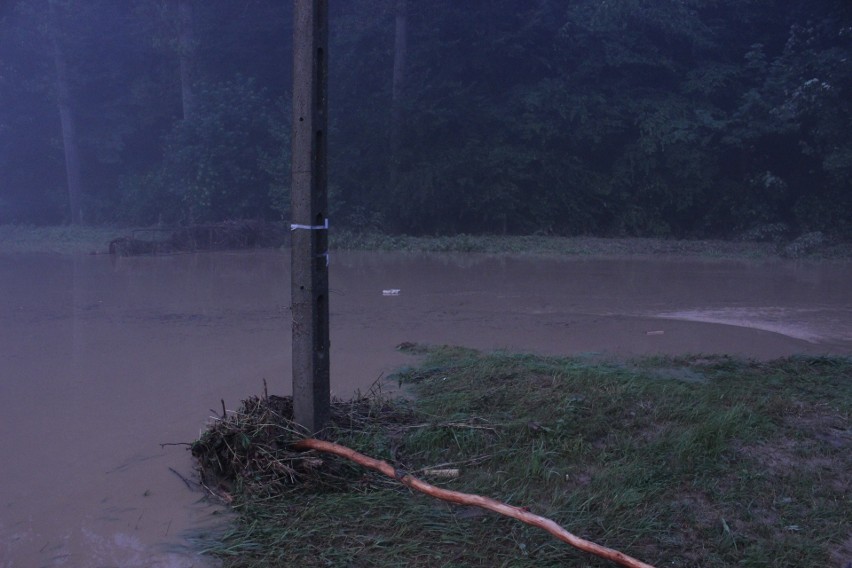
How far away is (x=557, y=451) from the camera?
5254 mm

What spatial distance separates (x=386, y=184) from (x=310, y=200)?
21245 mm

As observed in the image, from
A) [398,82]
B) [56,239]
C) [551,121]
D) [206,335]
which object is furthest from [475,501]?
[56,239]

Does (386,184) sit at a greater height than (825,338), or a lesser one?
greater

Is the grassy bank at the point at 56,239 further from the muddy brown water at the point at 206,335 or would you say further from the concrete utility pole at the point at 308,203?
the concrete utility pole at the point at 308,203

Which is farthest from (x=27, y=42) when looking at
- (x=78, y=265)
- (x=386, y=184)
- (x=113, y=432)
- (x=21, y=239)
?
(x=113, y=432)

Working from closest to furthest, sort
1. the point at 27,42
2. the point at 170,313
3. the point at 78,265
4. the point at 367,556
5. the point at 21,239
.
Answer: the point at 367,556 < the point at 170,313 < the point at 78,265 < the point at 21,239 < the point at 27,42

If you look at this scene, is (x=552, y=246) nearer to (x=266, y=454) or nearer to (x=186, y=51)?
(x=186, y=51)

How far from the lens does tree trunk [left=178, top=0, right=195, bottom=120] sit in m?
29.6

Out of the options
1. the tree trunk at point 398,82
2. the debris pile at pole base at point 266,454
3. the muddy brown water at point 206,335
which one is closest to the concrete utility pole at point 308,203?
the debris pile at pole base at point 266,454

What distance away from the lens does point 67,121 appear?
33000mm

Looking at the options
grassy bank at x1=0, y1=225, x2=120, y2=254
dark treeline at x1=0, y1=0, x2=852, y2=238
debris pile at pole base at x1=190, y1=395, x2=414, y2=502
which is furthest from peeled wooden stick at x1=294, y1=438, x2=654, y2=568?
dark treeline at x1=0, y1=0, x2=852, y2=238

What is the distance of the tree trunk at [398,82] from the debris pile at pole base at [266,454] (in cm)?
2074

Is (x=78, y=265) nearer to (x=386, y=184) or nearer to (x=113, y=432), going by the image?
(x=386, y=184)

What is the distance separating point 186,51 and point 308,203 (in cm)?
2659
